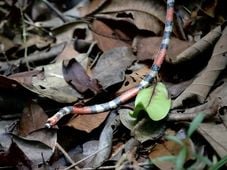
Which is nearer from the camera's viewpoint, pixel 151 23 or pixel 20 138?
pixel 20 138

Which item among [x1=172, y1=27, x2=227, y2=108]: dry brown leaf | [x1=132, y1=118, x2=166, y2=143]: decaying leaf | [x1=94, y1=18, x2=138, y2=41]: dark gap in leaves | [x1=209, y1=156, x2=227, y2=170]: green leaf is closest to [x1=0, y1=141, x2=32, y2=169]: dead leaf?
[x1=132, y1=118, x2=166, y2=143]: decaying leaf

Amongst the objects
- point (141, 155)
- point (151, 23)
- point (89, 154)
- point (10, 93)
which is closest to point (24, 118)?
point (10, 93)

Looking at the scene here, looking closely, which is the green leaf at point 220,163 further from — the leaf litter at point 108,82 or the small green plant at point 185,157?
the leaf litter at point 108,82

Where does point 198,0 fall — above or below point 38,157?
above

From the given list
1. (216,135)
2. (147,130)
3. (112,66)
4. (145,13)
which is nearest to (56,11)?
(145,13)

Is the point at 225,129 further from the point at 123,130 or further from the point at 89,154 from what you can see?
the point at 89,154

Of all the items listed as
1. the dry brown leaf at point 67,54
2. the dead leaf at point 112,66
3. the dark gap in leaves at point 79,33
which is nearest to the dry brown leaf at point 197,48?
the dead leaf at point 112,66

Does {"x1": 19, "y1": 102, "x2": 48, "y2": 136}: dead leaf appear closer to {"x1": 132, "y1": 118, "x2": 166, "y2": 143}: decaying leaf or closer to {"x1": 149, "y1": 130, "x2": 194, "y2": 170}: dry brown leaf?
{"x1": 132, "y1": 118, "x2": 166, "y2": 143}: decaying leaf
